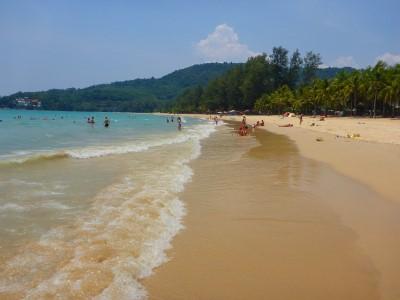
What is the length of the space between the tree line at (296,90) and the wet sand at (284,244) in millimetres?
55939

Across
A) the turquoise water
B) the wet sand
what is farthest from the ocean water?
the turquoise water

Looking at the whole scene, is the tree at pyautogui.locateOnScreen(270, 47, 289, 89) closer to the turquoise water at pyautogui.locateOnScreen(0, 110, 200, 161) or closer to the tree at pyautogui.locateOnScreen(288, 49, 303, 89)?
the tree at pyautogui.locateOnScreen(288, 49, 303, 89)

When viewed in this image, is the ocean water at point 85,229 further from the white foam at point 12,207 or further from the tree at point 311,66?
the tree at point 311,66

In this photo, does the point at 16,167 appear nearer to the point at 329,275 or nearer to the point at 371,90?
the point at 329,275

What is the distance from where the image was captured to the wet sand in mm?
5215

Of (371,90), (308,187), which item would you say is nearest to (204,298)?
Answer: (308,187)

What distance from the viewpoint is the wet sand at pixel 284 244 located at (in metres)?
5.21

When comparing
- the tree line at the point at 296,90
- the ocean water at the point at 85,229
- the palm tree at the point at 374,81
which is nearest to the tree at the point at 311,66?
the tree line at the point at 296,90

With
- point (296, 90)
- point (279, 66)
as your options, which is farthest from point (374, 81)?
point (279, 66)

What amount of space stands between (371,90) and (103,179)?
6340 cm

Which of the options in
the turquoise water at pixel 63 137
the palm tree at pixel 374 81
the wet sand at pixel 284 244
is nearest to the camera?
the wet sand at pixel 284 244

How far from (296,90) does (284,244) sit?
10615 cm

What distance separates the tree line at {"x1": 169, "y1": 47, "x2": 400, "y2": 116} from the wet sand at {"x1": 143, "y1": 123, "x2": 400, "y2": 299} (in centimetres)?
5594

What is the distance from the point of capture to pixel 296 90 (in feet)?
358
